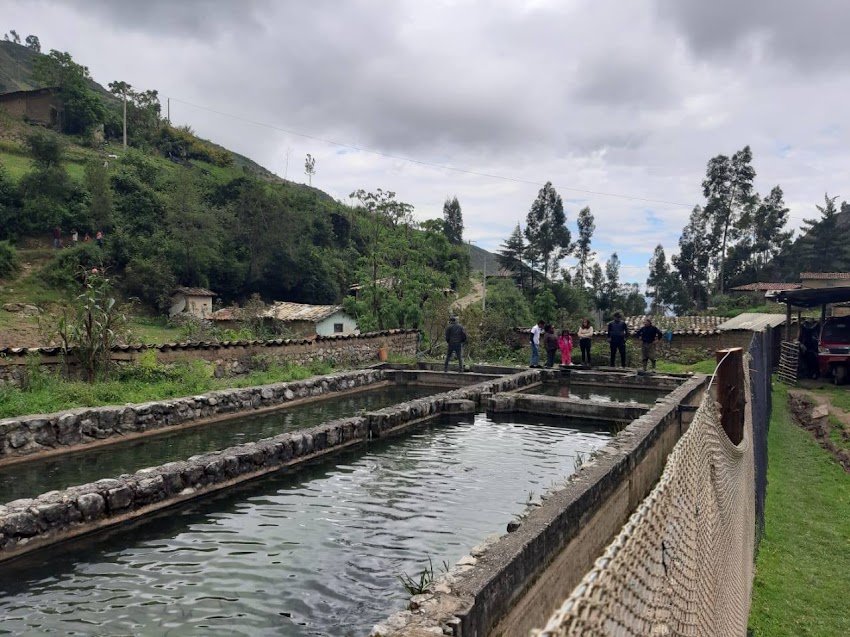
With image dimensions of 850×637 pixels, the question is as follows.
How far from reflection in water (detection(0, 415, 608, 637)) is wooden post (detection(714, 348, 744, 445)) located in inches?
95.6

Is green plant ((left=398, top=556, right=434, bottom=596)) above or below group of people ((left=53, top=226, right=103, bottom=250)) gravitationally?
below

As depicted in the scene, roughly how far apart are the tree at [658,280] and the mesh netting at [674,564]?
6007 centimetres

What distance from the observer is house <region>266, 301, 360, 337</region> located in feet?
106

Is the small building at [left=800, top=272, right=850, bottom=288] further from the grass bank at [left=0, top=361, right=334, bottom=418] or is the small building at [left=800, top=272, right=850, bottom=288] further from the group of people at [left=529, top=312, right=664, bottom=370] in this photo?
the grass bank at [left=0, top=361, right=334, bottom=418]

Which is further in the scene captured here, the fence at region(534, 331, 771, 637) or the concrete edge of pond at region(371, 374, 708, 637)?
the concrete edge of pond at region(371, 374, 708, 637)

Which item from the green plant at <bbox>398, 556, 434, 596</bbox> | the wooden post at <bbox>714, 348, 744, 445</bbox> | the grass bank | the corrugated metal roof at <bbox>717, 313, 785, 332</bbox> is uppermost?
the corrugated metal roof at <bbox>717, 313, 785, 332</bbox>

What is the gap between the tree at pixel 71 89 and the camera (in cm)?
6047

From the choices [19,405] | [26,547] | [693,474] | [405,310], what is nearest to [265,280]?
[405,310]

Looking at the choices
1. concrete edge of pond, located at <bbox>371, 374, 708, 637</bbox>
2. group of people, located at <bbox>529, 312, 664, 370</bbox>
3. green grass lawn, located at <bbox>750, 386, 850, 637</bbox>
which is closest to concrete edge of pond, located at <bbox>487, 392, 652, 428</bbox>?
green grass lawn, located at <bbox>750, 386, 850, 637</bbox>

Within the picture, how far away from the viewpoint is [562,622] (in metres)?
1.15

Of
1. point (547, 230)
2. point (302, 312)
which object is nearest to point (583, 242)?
point (547, 230)

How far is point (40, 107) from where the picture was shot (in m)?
A: 61.0

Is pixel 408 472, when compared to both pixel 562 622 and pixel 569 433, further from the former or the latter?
pixel 562 622

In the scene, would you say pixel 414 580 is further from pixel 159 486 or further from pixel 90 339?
pixel 90 339
